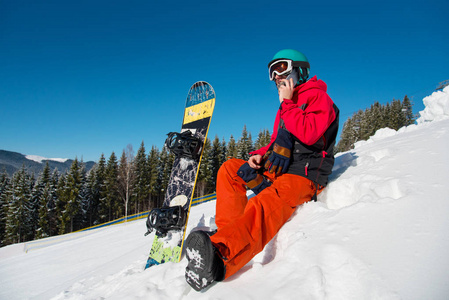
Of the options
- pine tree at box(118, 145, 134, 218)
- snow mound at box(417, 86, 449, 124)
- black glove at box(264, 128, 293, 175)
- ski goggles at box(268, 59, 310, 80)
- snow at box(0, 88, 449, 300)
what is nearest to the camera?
snow at box(0, 88, 449, 300)

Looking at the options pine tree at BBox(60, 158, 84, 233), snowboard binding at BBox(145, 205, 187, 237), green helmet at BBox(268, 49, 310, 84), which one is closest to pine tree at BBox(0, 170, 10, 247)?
pine tree at BBox(60, 158, 84, 233)

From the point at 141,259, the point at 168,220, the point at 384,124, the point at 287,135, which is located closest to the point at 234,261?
the point at 287,135

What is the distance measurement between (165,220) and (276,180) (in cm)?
160

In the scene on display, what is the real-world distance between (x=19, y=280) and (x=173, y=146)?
404cm

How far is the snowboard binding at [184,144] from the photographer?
3404mm

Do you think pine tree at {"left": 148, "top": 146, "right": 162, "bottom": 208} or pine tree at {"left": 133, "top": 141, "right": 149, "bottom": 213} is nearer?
pine tree at {"left": 133, "top": 141, "right": 149, "bottom": 213}

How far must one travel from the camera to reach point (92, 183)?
29234 millimetres

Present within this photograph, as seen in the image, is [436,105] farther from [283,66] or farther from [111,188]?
[111,188]

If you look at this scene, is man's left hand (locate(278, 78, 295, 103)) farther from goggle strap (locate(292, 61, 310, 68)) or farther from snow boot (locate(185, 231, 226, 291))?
snow boot (locate(185, 231, 226, 291))

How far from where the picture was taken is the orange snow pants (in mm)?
1490

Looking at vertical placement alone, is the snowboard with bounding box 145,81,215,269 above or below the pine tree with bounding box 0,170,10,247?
above

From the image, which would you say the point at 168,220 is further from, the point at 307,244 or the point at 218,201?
the point at 307,244

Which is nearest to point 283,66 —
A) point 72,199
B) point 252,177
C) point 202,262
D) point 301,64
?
point 301,64

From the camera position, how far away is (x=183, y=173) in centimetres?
365
